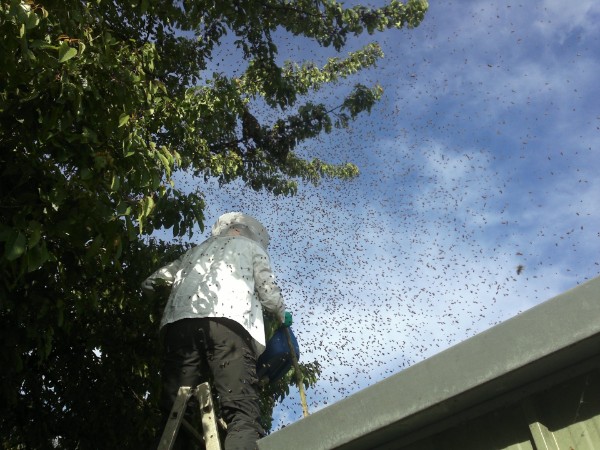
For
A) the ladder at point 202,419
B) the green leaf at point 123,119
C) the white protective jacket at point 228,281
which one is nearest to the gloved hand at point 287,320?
the white protective jacket at point 228,281

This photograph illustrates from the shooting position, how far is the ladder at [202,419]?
3.86 m

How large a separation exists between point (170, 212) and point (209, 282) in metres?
1.34

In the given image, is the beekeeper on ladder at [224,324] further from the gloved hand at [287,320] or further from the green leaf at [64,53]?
the green leaf at [64,53]

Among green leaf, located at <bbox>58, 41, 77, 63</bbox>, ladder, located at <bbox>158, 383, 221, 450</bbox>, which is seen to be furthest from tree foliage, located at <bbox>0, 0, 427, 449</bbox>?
ladder, located at <bbox>158, 383, 221, 450</bbox>

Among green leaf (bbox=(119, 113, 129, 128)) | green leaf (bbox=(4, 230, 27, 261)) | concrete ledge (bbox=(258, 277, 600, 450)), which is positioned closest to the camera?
concrete ledge (bbox=(258, 277, 600, 450))

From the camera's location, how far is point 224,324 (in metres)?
4.48

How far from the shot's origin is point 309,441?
288 cm

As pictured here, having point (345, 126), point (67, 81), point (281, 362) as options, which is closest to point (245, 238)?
point (281, 362)

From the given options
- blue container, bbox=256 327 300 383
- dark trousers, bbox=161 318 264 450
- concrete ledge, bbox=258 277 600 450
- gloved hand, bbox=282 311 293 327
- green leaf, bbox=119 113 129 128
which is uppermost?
green leaf, bbox=119 113 129 128

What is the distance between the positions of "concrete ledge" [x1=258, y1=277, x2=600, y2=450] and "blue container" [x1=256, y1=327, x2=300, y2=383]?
Answer: 1.95 meters

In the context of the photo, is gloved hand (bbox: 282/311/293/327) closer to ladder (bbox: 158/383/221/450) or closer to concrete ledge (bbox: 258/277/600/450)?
ladder (bbox: 158/383/221/450)

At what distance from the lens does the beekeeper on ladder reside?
4152 millimetres

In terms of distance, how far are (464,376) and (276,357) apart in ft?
8.13

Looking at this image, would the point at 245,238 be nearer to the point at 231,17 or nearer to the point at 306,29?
the point at 231,17
